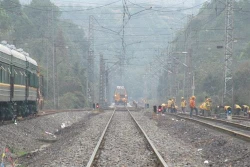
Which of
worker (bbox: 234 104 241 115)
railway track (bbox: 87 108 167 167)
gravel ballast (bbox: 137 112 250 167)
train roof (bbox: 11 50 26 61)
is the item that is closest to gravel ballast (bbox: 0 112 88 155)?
railway track (bbox: 87 108 167 167)

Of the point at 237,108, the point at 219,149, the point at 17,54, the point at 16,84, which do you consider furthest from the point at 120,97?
the point at 219,149

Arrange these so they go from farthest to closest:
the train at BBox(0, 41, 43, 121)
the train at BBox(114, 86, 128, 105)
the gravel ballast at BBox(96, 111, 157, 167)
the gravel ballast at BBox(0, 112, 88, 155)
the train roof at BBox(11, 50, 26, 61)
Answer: the train at BBox(114, 86, 128, 105) < the train roof at BBox(11, 50, 26, 61) < the train at BBox(0, 41, 43, 121) < the gravel ballast at BBox(0, 112, 88, 155) < the gravel ballast at BBox(96, 111, 157, 167)

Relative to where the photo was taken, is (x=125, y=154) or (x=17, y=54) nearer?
(x=125, y=154)

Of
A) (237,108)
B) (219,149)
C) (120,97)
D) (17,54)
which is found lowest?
(219,149)

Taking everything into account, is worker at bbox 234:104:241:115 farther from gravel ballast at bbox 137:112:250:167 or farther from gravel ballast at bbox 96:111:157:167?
gravel ballast at bbox 96:111:157:167

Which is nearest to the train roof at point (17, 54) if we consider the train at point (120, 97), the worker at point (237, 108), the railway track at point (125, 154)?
the railway track at point (125, 154)

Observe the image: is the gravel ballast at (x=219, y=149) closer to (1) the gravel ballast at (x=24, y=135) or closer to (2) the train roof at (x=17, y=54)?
(1) the gravel ballast at (x=24, y=135)

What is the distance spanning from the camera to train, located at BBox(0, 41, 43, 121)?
2298cm

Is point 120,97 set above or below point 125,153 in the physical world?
above

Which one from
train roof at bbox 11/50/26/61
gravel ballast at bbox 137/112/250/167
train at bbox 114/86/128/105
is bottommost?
gravel ballast at bbox 137/112/250/167

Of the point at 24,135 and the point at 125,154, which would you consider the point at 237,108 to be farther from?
the point at 125,154

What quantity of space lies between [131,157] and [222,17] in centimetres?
8902

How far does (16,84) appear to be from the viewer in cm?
2603

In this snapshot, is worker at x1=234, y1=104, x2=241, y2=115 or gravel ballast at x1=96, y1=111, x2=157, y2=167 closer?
gravel ballast at x1=96, y1=111, x2=157, y2=167
